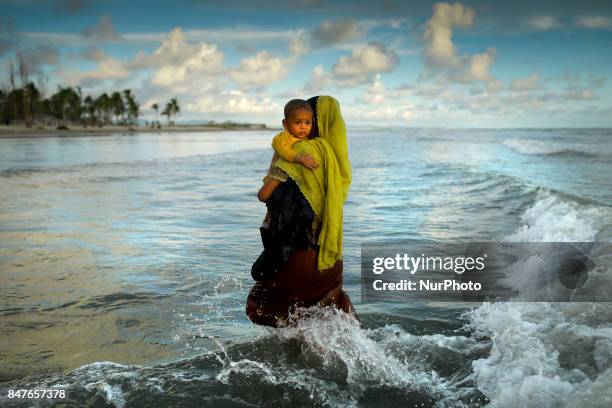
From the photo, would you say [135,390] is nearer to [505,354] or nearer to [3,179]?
[505,354]

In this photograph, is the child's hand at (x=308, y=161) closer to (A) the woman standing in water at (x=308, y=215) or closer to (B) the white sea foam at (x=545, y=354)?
(A) the woman standing in water at (x=308, y=215)

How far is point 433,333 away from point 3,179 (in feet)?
57.7

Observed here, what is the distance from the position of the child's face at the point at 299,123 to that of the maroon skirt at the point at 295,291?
83 centimetres

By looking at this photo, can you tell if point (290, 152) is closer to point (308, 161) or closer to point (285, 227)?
point (308, 161)

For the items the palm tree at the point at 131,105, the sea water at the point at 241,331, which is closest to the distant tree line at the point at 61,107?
the palm tree at the point at 131,105

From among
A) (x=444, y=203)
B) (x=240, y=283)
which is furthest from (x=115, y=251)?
(x=444, y=203)

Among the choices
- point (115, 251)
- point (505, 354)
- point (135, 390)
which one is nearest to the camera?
point (135, 390)

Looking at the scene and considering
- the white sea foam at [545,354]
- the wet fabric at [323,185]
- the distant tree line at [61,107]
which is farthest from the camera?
the distant tree line at [61,107]

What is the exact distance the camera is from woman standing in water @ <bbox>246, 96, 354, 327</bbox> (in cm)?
371

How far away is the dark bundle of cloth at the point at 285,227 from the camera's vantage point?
147 inches

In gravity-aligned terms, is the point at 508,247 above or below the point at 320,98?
below

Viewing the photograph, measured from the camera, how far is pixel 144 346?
4586 mm

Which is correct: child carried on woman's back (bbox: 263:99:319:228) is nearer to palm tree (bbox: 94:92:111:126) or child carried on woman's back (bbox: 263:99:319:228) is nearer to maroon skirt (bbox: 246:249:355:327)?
maroon skirt (bbox: 246:249:355:327)

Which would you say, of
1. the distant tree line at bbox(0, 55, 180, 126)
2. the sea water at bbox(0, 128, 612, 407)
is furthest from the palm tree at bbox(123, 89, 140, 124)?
the sea water at bbox(0, 128, 612, 407)
